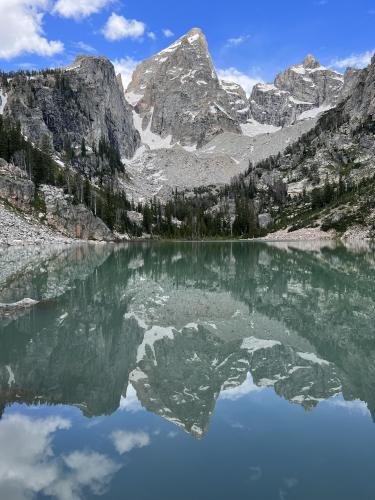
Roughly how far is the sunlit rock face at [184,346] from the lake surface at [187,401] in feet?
0.23

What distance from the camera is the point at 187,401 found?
12.8 m

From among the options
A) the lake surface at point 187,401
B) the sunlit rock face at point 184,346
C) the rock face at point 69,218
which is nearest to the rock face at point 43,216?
the rock face at point 69,218

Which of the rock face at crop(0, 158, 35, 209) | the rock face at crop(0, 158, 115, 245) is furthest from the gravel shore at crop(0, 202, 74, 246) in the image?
the rock face at crop(0, 158, 35, 209)

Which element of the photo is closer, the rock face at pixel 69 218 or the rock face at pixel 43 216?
the rock face at pixel 43 216

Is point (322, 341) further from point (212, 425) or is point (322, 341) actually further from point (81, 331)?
point (81, 331)

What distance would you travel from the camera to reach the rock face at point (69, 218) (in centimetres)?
12225

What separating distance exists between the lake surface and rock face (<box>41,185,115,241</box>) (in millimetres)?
98962

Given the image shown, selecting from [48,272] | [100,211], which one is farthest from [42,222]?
[48,272]

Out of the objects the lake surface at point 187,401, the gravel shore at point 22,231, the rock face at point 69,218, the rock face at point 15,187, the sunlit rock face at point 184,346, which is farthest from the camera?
the rock face at point 69,218

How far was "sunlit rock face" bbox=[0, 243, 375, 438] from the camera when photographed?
13.5m

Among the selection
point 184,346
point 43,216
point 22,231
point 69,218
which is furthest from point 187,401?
point 69,218

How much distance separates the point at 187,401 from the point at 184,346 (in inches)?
243

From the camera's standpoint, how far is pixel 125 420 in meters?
11.9

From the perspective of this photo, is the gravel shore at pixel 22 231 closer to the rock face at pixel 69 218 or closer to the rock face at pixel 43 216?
the rock face at pixel 43 216
